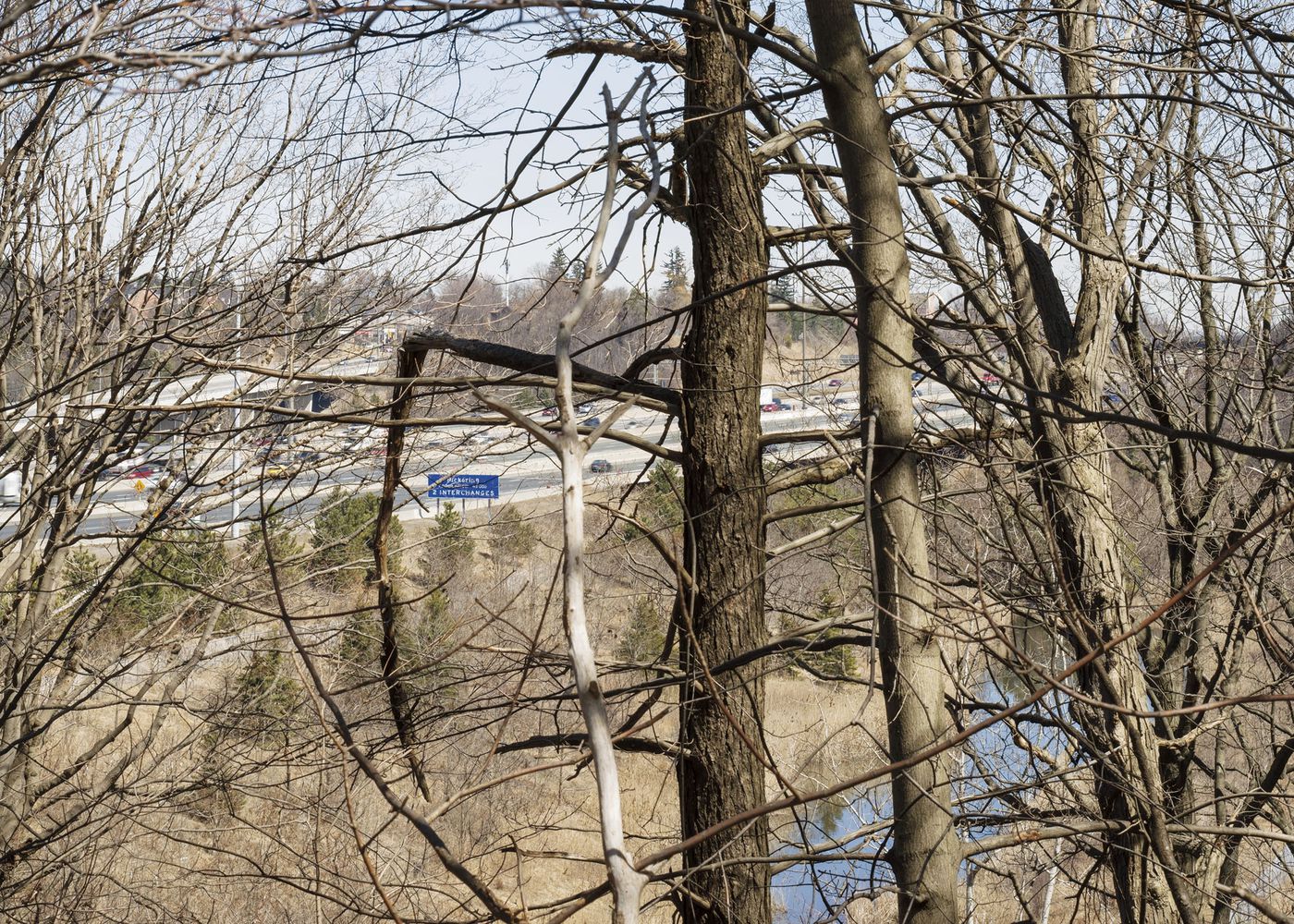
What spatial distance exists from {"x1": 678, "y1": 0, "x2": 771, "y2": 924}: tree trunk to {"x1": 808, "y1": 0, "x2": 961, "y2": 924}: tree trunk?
0.61 m

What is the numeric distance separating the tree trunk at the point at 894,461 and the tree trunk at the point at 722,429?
609 mm

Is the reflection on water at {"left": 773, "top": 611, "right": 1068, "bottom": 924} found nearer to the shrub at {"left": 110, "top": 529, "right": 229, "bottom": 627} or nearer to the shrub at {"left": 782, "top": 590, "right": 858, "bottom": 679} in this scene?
the shrub at {"left": 782, "top": 590, "right": 858, "bottom": 679}

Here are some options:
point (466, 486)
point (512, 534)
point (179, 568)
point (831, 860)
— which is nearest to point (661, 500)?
point (512, 534)

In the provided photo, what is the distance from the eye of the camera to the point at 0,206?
5750mm

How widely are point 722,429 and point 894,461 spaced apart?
0.81 meters

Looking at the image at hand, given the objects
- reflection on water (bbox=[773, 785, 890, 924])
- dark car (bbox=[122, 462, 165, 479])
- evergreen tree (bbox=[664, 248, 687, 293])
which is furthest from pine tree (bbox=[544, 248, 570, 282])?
dark car (bbox=[122, 462, 165, 479])

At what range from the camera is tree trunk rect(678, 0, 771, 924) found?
3668 mm

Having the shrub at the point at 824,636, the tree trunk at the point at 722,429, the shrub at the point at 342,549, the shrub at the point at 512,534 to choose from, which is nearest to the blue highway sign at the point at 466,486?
the shrub at the point at 512,534

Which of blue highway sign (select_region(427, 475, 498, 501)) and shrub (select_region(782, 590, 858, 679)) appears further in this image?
blue highway sign (select_region(427, 475, 498, 501))

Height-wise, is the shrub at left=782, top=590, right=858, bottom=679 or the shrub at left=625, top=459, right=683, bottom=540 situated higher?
the shrub at left=625, top=459, right=683, bottom=540

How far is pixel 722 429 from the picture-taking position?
3.77 m

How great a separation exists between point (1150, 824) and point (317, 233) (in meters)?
6.08

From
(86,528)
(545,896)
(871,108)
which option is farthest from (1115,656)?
(86,528)

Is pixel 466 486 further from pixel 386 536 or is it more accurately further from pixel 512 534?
pixel 512 534
